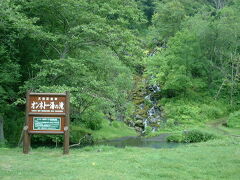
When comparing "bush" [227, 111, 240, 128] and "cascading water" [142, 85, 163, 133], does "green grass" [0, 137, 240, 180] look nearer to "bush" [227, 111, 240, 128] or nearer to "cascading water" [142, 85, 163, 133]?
"bush" [227, 111, 240, 128]

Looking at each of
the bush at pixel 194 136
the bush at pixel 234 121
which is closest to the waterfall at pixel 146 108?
the bush at pixel 194 136

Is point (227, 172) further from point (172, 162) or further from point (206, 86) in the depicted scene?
point (206, 86)

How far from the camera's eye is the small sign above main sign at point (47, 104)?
9750 mm

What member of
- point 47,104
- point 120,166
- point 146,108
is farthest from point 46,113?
point 146,108

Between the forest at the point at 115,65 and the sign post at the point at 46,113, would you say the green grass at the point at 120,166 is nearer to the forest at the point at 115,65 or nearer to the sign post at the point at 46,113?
the sign post at the point at 46,113

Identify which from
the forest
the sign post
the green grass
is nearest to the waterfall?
the forest

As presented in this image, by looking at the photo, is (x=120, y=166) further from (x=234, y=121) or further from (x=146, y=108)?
(x=146, y=108)

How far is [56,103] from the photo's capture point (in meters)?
9.75

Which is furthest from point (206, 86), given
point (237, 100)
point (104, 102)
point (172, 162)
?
point (172, 162)

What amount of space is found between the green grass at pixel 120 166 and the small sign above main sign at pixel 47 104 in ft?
4.62

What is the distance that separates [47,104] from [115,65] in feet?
22.1

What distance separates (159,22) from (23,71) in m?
27.3

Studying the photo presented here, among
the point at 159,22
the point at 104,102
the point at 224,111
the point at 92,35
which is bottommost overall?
the point at 224,111

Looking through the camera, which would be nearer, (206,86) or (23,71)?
(23,71)
